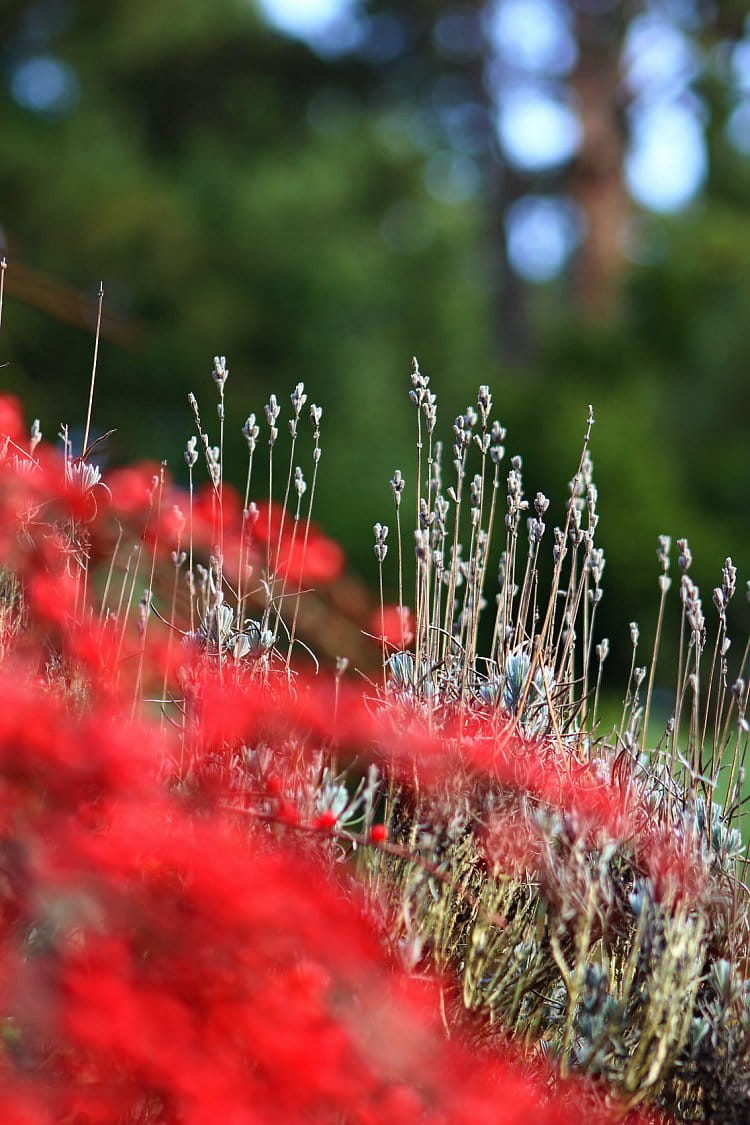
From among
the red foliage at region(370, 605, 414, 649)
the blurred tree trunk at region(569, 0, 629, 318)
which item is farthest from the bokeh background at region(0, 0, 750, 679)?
the red foliage at region(370, 605, 414, 649)

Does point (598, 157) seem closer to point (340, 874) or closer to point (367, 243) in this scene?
point (367, 243)

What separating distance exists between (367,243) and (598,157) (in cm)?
483

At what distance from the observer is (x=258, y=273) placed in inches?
395

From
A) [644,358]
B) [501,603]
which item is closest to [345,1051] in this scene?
[501,603]

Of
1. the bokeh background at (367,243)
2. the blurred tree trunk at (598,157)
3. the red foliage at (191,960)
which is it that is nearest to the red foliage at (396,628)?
the red foliage at (191,960)

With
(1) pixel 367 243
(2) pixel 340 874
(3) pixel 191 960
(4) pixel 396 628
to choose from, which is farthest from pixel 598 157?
(3) pixel 191 960

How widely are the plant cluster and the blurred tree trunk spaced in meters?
Result: 12.4

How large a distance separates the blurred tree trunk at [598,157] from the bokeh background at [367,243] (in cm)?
3

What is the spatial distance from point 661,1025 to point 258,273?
8599 millimetres

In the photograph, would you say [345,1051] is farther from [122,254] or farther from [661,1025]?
[122,254]

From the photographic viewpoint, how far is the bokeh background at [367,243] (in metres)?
9.72

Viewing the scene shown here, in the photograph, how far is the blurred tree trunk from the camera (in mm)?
14398

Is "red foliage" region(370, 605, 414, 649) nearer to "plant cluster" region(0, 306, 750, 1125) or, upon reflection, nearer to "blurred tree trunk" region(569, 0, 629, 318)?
"plant cluster" region(0, 306, 750, 1125)

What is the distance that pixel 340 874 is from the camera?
239 cm
